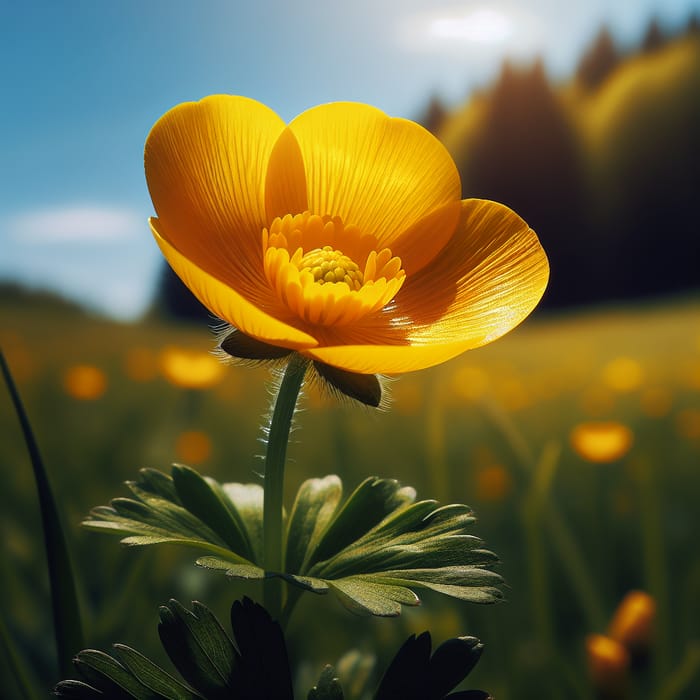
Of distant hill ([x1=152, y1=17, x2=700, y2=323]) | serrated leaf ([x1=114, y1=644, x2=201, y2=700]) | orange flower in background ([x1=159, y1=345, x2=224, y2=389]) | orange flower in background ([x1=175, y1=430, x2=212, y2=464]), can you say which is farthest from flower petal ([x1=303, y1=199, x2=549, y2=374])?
distant hill ([x1=152, y1=17, x2=700, y2=323])

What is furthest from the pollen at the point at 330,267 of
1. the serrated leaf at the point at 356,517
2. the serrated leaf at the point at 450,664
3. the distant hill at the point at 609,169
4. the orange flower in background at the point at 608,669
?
the distant hill at the point at 609,169

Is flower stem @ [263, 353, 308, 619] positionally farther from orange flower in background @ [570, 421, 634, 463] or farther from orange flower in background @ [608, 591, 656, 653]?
orange flower in background @ [570, 421, 634, 463]

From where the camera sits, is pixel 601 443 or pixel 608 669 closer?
pixel 608 669

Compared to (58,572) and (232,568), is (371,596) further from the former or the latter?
(58,572)

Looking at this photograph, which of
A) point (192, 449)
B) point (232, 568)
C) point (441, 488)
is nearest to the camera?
point (232, 568)

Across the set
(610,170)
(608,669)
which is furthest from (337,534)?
(610,170)

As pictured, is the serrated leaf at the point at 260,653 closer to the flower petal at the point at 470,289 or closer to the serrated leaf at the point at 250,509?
the serrated leaf at the point at 250,509

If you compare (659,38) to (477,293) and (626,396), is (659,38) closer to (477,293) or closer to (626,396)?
(626,396)
